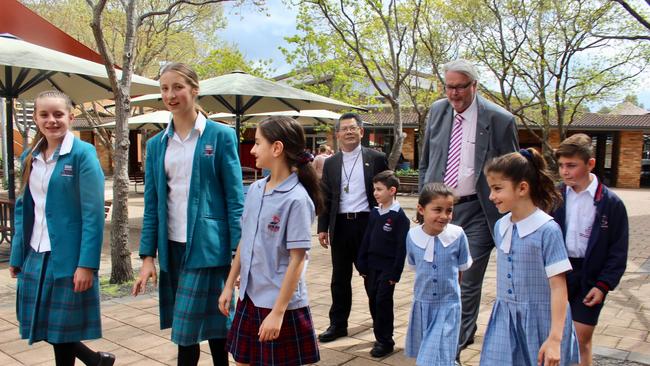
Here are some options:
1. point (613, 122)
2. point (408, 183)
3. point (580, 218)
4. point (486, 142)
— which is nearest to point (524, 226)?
point (580, 218)

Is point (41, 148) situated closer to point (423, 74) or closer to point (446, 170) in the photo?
point (446, 170)

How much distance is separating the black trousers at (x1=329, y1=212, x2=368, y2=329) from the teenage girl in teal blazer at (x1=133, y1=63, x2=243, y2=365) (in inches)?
57.8

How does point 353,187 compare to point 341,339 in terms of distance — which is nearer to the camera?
point 341,339

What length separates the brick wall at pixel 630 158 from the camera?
971 inches

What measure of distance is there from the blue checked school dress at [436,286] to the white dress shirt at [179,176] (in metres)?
1.39

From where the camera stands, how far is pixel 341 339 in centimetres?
405

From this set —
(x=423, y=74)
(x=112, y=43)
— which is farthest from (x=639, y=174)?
(x=112, y=43)

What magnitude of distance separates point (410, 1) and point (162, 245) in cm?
1326

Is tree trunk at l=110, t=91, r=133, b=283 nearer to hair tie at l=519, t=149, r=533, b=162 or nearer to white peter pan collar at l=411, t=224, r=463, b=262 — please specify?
white peter pan collar at l=411, t=224, r=463, b=262

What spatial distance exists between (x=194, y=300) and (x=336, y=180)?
1.85 metres

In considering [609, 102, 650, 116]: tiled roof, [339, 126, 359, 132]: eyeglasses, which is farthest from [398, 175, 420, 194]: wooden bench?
[609, 102, 650, 116]: tiled roof

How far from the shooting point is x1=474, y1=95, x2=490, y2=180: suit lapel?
3428 millimetres

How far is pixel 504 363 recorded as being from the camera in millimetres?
2344

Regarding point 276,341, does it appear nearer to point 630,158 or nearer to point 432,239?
point 432,239
